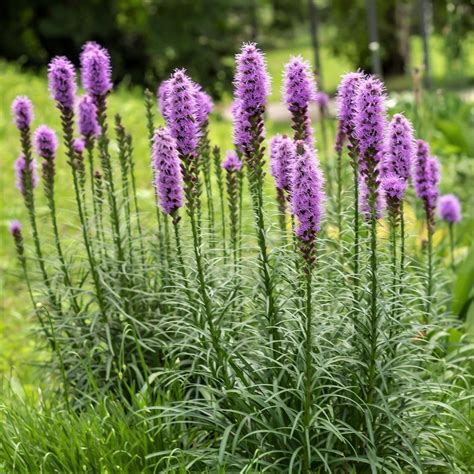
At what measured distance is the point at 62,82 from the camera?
3674 mm

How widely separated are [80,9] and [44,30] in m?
0.83

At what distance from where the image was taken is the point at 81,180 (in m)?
4.07

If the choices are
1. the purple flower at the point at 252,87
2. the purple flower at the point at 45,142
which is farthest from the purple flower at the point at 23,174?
the purple flower at the point at 252,87

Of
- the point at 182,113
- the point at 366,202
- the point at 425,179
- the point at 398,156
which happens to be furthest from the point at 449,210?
the point at 182,113

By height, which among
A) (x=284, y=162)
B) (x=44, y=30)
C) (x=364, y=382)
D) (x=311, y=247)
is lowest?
(x=364, y=382)

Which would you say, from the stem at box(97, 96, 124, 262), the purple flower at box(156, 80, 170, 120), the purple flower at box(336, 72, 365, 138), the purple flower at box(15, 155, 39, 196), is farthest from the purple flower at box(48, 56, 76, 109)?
the purple flower at box(336, 72, 365, 138)

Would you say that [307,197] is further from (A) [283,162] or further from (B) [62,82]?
(B) [62,82]

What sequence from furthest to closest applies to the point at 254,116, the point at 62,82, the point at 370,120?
the point at 62,82 → the point at 254,116 → the point at 370,120

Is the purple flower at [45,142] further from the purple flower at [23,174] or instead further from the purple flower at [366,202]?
the purple flower at [366,202]

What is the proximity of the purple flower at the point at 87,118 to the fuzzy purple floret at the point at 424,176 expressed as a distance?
1.45 metres

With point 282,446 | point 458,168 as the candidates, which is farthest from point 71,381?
point 458,168

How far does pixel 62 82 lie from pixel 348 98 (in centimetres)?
126

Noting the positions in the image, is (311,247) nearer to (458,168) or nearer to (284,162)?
(284,162)

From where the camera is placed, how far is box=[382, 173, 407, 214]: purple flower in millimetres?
3010
